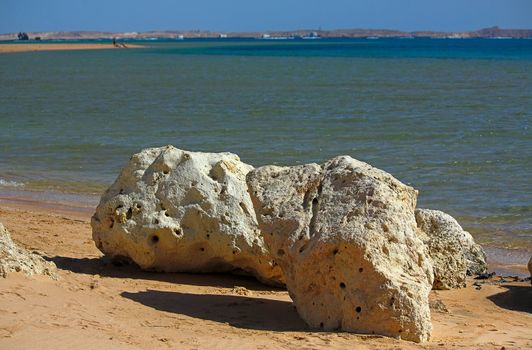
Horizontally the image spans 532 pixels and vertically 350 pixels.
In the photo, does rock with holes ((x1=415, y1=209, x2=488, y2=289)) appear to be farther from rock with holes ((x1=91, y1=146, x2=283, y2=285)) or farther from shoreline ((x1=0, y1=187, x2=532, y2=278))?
rock with holes ((x1=91, y1=146, x2=283, y2=285))

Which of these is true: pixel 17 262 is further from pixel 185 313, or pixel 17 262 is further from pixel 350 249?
pixel 350 249

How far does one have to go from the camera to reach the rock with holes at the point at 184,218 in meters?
9.43

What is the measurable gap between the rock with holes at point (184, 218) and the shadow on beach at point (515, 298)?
220cm

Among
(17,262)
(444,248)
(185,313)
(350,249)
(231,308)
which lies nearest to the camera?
(350,249)

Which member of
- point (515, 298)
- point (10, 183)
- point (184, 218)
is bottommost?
point (515, 298)

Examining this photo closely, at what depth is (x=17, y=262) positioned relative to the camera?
8.00 meters

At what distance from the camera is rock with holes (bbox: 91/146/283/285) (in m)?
9.43

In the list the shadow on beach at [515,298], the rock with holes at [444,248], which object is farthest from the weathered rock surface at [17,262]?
the shadow on beach at [515,298]

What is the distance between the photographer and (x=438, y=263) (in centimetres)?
980

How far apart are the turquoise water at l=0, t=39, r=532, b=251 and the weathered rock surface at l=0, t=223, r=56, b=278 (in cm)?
641

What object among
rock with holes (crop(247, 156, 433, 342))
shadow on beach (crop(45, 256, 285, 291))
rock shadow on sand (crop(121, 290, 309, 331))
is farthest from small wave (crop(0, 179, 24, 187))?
rock with holes (crop(247, 156, 433, 342))

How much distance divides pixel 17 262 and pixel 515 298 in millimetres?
4919

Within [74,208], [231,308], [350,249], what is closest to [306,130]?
[74,208]

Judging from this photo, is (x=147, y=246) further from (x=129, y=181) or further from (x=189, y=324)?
(x=189, y=324)
